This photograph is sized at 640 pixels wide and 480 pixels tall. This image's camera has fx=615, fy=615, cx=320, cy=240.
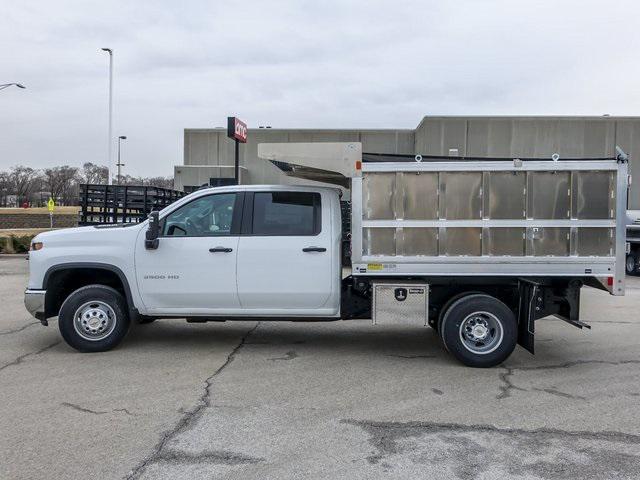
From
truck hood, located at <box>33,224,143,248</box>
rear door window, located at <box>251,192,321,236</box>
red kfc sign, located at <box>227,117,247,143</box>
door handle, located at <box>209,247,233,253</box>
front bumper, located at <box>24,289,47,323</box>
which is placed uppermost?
red kfc sign, located at <box>227,117,247,143</box>

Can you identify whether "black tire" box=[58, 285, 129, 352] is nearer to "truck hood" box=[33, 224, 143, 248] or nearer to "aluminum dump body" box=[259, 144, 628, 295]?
"truck hood" box=[33, 224, 143, 248]

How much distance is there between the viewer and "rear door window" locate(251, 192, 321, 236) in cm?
695

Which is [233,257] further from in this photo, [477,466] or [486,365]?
[477,466]

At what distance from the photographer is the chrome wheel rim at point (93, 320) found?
7.01m

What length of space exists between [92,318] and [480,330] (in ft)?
14.2

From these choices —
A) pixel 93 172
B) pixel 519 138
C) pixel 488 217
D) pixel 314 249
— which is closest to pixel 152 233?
pixel 314 249

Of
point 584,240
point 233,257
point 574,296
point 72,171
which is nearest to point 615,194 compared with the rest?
point 584,240

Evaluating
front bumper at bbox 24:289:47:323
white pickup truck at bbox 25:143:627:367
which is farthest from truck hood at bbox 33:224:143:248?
front bumper at bbox 24:289:47:323

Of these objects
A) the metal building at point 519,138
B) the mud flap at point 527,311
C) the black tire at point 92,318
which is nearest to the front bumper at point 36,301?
the black tire at point 92,318

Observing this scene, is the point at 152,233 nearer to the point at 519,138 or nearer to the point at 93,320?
the point at 93,320

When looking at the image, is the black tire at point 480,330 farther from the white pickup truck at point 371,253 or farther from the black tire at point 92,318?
the black tire at point 92,318

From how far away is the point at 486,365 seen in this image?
6566mm

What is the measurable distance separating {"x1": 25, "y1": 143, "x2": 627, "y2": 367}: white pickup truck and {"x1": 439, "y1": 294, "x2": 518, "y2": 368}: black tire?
1 centimetres

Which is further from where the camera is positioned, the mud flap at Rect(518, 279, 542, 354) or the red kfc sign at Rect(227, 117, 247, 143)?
the red kfc sign at Rect(227, 117, 247, 143)
